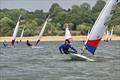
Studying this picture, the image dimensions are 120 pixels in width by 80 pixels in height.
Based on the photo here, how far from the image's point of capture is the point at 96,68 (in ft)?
101

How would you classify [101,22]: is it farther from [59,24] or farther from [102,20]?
[59,24]

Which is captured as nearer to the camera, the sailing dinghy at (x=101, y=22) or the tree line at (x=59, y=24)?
the sailing dinghy at (x=101, y=22)

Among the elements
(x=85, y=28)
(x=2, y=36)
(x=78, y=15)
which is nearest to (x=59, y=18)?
(x=78, y=15)

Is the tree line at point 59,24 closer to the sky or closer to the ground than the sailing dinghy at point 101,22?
closer to the ground

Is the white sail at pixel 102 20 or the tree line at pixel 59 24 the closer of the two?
the white sail at pixel 102 20

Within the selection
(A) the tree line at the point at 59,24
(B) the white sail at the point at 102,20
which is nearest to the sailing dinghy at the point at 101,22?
(B) the white sail at the point at 102,20

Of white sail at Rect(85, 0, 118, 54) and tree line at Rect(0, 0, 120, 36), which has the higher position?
white sail at Rect(85, 0, 118, 54)

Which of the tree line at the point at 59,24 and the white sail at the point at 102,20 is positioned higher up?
the white sail at the point at 102,20

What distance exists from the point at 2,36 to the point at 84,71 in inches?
4317

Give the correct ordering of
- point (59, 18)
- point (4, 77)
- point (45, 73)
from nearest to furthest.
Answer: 1. point (4, 77)
2. point (45, 73)
3. point (59, 18)

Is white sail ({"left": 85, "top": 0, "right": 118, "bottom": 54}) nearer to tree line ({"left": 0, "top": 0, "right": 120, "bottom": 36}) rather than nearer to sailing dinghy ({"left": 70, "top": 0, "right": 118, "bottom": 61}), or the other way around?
sailing dinghy ({"left": 70, "top": 0, "right": 118, "bottom": 61})

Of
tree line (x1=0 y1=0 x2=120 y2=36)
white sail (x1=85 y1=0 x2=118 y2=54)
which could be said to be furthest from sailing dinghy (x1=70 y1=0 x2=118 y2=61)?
tree line (x1=0 y1=0 x2=120 y2=36)

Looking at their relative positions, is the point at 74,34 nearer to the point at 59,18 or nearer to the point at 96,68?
the point at 59,18

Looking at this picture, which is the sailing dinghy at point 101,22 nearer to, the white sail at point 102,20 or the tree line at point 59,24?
the white sail at point 102,20
